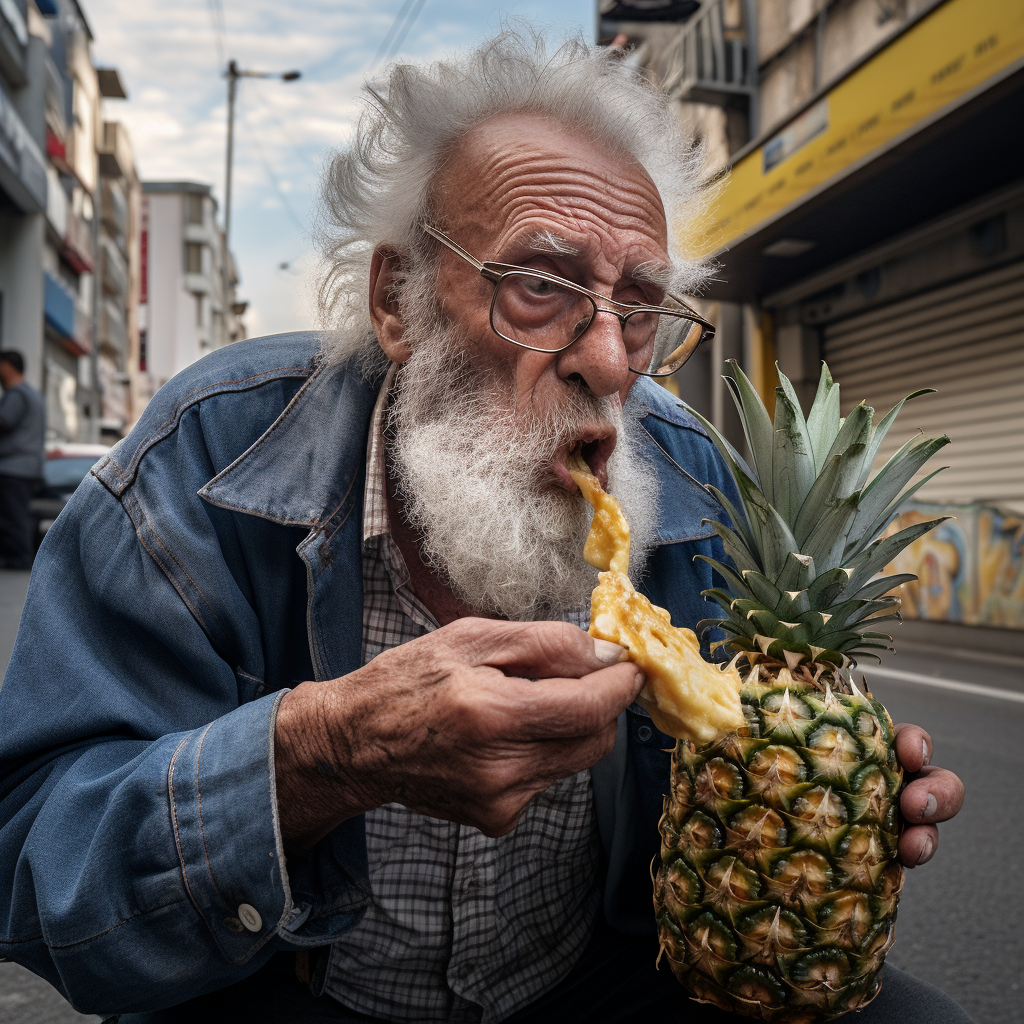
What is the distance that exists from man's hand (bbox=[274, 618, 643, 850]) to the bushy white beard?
619 millimetres

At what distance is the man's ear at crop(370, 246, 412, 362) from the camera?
2256 mm

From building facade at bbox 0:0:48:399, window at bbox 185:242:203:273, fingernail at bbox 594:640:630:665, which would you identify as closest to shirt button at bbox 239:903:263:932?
fingernail at bbox 594:640:630:665

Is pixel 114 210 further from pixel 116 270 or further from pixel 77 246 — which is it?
pixel 77 246

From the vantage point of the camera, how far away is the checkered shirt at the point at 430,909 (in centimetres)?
189

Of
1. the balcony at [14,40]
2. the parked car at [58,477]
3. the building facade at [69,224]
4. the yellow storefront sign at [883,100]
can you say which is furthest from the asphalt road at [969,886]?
the building facade at [69,224]

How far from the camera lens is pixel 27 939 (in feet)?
4.87

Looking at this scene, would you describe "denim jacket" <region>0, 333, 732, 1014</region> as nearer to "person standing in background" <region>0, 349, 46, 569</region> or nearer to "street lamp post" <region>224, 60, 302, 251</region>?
"person standing in background" <region>0, 349, 46, 569</region>

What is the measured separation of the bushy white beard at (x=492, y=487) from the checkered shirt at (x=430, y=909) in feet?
0.39

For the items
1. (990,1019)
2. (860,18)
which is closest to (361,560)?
(990,1019)

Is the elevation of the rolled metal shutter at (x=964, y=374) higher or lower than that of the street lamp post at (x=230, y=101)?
lower

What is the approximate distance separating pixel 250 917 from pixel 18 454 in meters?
9.59

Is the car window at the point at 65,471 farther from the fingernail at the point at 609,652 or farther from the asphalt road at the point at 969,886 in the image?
the fingernail at the point at 609,652

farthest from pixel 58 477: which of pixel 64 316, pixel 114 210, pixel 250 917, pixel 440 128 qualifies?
pixel 114 210

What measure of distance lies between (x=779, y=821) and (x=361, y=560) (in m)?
0.99
